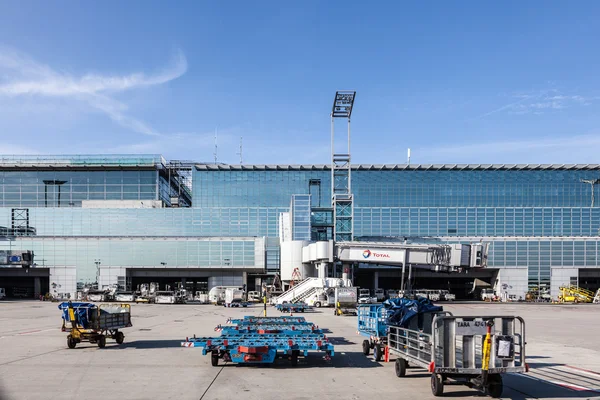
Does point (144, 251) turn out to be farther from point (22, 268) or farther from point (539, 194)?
point (539, 194)

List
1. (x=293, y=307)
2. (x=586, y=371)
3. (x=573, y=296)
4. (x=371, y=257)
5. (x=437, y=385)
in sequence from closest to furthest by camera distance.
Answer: (x=437, y=385) < (x=586, y=371) < (x=293, y=307) < (x=371, y=257) < (x=573, y=296)

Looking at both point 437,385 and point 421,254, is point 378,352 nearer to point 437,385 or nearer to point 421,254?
point 437,385

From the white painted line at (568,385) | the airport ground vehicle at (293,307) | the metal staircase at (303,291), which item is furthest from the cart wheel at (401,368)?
the metal staircase at (303,291)

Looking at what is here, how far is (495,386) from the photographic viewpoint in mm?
15531

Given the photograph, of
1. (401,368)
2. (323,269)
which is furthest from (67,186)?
(401,368)

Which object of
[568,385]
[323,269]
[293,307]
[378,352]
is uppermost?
[568,385]

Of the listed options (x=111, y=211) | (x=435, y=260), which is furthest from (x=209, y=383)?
(x=111, y=211)

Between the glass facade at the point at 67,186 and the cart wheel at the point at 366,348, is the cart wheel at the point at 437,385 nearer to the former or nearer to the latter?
the cart wheel at the point at 366,348

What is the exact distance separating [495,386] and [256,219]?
10268 cm

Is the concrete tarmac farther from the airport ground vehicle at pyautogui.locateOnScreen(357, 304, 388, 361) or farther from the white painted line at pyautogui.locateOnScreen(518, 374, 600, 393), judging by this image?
the airport ground vehicle at pyautogui.locateOnScreen(357, 304, 388, 361)

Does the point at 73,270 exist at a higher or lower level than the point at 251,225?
lower

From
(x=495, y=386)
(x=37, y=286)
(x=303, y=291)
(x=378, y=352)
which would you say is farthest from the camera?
(x=37, y=286)

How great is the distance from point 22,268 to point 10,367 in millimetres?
93280

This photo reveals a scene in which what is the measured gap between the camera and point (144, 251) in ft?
354
